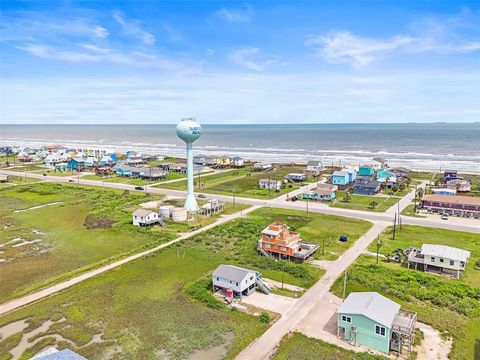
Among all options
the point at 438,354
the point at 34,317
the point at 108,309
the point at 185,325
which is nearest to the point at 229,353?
the point at 185,325

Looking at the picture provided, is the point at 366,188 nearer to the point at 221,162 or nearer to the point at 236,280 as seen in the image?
the point at 236,280

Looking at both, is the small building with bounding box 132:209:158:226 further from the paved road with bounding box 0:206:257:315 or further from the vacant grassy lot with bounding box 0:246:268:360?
the vacant grassy lot with bounding box 0:246:268:360

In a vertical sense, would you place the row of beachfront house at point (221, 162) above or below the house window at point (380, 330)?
above

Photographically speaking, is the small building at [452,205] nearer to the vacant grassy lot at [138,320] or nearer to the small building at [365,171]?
the small building at [365,171]

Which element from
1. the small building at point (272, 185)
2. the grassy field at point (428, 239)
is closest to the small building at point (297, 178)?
the small building at point (272, 185)

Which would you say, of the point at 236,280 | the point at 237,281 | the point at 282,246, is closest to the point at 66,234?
the point at 236,280

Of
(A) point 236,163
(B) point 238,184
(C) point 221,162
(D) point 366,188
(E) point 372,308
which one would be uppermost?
(C) point 221,162

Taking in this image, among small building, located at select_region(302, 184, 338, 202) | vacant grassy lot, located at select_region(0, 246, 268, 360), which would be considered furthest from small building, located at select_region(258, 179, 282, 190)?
vacant grassy lot, located at select_region(0, 246, 268, 360)
